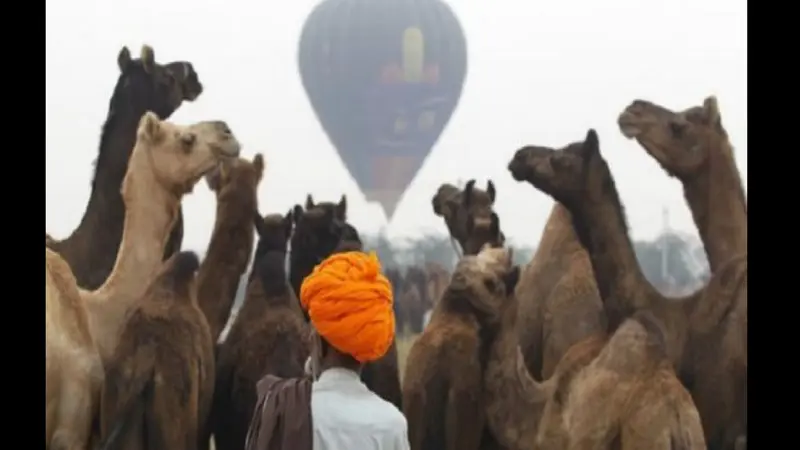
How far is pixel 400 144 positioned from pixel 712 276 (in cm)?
88

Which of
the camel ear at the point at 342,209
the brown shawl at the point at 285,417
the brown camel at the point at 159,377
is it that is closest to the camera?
the brown shawl at the point at 285,417

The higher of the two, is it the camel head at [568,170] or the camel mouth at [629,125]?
the camel mouth at [629,125]

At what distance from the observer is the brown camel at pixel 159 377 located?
3098mm

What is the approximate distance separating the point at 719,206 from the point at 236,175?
49.3 inches

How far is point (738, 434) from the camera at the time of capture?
3236 mm

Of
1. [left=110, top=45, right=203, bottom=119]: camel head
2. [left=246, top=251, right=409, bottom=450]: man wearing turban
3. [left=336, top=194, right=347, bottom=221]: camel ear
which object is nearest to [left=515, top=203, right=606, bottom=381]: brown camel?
[left=336, top=194, right=347, bottom=221]: camel ear

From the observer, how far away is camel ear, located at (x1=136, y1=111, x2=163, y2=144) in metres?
3.17

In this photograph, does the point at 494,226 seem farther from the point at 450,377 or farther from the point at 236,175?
the point at 236,175

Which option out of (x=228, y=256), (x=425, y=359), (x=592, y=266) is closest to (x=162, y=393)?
(x=228, y=256)

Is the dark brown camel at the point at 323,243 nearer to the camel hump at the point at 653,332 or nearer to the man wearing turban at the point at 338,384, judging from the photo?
the camel hump at the point at 653,332

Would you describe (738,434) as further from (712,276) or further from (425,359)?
(425,359)

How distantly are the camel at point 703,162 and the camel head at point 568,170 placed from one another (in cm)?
11

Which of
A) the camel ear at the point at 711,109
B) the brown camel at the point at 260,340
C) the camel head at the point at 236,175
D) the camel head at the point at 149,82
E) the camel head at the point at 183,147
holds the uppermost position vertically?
the camel head at the point at 149,82

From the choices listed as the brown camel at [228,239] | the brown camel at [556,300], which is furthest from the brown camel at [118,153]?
the brown camel at [556,300]
